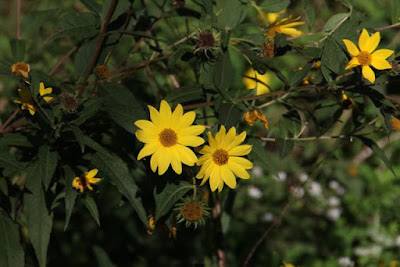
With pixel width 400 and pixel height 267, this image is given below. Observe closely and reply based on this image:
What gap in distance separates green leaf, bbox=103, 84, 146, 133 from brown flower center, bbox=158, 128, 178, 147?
67mm

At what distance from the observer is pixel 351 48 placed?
125 cm

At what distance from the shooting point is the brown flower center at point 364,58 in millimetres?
1233

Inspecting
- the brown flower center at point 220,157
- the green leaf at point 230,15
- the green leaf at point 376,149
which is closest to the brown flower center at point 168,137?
the brown flower center at point 220,157

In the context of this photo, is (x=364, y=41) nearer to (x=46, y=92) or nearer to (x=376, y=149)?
(x=376, y=149)

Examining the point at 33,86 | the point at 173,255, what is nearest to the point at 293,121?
the point at 33,86

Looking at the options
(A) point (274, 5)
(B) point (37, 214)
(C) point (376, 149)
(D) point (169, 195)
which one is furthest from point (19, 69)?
(C) point (376, 149)

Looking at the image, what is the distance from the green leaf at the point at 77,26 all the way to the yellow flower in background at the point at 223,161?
54cm

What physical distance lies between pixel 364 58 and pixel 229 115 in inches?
13.5

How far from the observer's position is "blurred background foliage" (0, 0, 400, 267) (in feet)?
5.26

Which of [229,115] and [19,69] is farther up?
[19,69]

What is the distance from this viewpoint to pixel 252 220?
9.25ft

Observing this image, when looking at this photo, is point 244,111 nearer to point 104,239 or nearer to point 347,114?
point 104,239

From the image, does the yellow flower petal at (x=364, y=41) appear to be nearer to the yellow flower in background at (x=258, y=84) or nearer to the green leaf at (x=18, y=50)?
the yellow flower in background at (x=258, y=84)

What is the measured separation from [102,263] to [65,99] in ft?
2.48
